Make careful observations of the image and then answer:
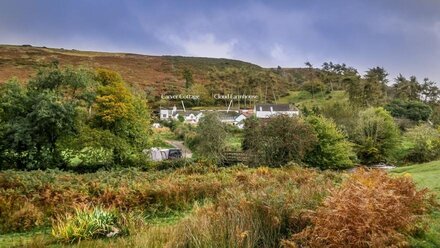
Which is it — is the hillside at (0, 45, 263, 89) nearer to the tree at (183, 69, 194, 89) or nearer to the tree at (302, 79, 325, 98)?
the tree at (183, 69, 194, 89)

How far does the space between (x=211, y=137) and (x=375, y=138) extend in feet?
66.7

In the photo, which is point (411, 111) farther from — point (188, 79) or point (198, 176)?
point (198, 176)

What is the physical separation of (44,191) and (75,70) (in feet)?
62.2

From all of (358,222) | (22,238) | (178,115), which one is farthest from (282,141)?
(178,115)

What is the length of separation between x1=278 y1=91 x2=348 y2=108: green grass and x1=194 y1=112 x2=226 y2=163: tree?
2054 inches

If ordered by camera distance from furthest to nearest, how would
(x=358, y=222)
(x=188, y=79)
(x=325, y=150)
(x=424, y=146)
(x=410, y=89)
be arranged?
(x=188, y=79), (x=410, y=89), (x=424, y=146), (x=325, y=150), (x=358, y=222)

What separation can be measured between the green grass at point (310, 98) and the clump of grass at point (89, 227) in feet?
268

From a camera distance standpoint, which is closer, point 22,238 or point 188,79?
point 22,238

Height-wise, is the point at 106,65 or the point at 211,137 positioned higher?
the point at 106,65

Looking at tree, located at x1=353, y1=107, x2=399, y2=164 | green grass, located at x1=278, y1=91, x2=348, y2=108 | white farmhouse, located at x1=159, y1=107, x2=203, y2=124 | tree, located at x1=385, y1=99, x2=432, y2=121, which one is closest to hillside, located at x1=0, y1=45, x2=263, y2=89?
white farmhouse, located at x1=159, y1=107, x2=203, y2=124

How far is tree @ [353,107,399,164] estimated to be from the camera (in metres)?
45.1

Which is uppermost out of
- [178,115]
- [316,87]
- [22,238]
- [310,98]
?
[316,87]

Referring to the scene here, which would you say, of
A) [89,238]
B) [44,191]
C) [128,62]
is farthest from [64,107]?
[128,62]

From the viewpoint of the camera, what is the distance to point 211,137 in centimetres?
3956
